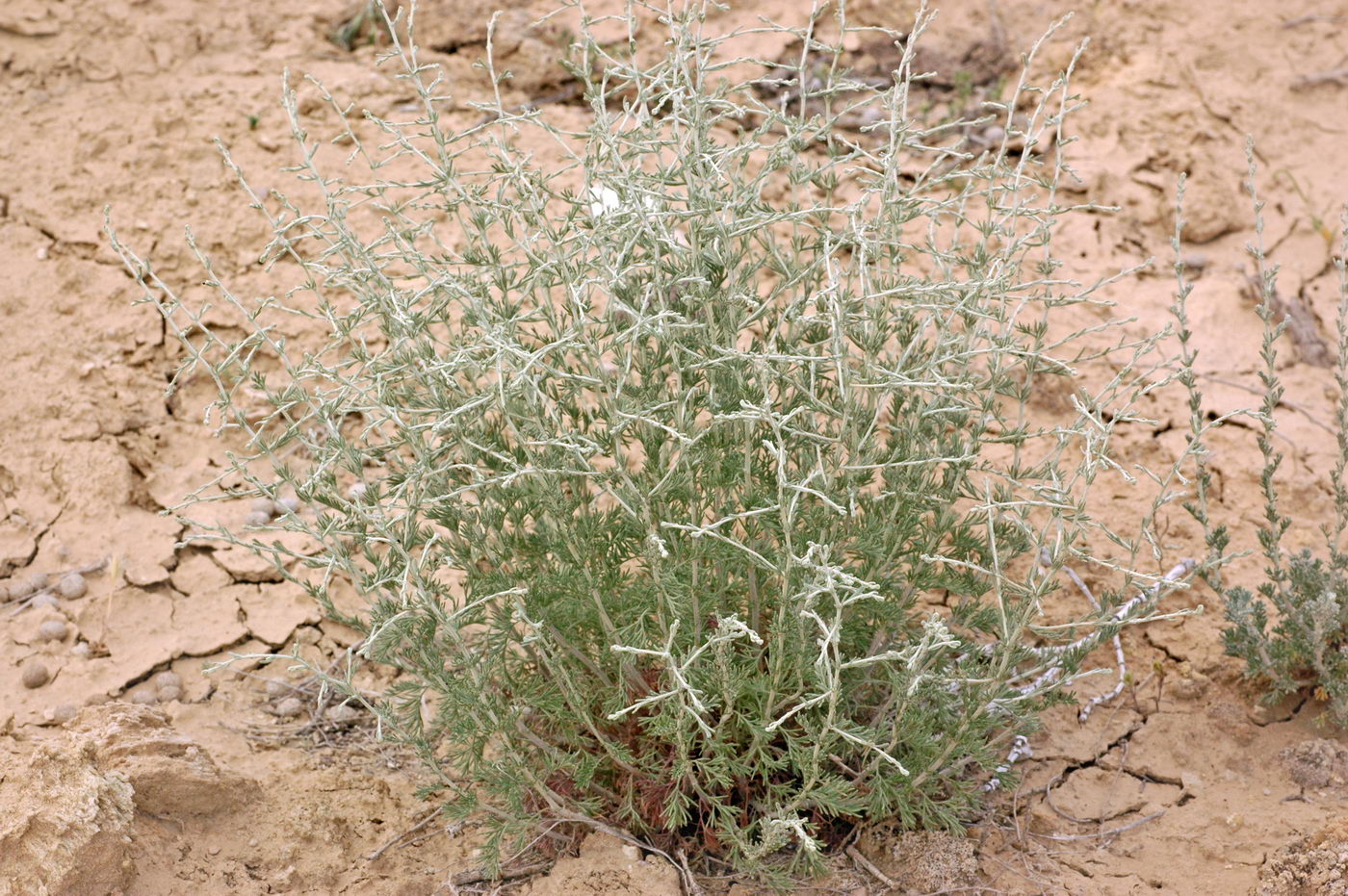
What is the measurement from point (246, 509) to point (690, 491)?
2.22 metres

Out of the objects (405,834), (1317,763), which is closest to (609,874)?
(405,834)

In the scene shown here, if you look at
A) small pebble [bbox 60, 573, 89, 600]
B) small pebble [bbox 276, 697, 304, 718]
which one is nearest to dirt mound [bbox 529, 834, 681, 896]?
small pebble [bbox 276, 697, 304, 718]

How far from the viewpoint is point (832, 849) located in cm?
305

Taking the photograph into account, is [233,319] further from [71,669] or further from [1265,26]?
[1265,26]

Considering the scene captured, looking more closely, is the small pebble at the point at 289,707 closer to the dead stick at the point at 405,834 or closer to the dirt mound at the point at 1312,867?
the dead stick at the point at 405,834

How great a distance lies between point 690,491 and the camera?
270 cm

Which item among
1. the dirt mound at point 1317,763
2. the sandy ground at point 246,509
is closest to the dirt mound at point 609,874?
the sandy ground at point 246,509

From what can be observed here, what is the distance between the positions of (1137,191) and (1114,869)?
3317mm

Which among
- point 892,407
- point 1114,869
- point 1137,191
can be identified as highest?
point 892,407

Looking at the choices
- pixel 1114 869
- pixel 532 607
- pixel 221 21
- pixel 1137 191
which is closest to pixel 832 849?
pixel 1114 869

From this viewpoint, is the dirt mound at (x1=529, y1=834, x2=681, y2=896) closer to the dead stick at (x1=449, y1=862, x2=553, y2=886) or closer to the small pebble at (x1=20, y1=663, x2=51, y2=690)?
the dead stick at (x1=449, y1=862, x2=553, y2=886)

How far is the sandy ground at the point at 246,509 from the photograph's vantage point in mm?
2969

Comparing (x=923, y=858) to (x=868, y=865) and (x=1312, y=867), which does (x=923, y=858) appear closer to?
(x=868, y=865)

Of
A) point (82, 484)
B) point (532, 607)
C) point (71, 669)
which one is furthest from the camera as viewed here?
point (82, 484)
